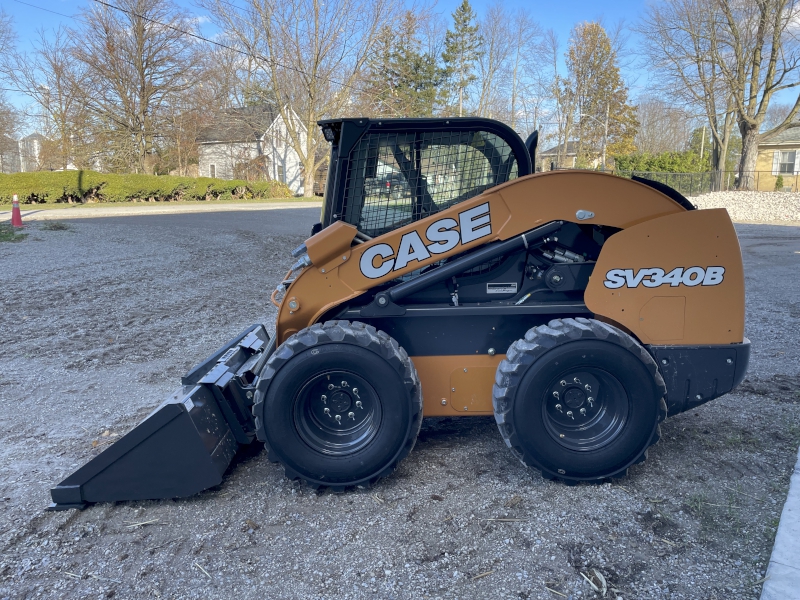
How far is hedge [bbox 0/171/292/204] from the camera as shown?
26359 mm

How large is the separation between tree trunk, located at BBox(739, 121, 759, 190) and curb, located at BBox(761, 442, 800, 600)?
35227mm

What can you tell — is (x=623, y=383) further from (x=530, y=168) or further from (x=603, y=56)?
(x=603, y=56)

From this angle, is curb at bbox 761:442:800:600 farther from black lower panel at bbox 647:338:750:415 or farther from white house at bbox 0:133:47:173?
white house at bbox 0:133:47:173

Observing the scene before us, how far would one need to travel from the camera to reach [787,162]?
152 feet

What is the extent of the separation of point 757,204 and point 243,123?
A: 32.9 meters

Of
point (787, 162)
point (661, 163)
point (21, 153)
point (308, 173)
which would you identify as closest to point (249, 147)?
point (308, 173)

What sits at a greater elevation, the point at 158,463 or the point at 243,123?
the point at 243,123

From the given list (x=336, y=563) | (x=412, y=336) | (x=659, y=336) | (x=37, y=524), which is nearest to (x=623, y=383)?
(x=659, y=336)

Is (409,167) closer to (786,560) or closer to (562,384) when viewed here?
(562,384)

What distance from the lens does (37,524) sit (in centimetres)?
337

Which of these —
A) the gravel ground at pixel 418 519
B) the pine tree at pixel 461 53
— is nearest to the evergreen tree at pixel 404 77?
the pine tree at pixel 461 53

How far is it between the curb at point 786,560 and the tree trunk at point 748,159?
35.2 m

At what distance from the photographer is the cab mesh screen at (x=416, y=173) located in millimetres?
3984

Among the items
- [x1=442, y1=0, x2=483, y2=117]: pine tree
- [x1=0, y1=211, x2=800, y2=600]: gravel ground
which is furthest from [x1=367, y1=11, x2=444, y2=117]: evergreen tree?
[x1=0, y1=211, x2=800, y2=600]: gravel ground
